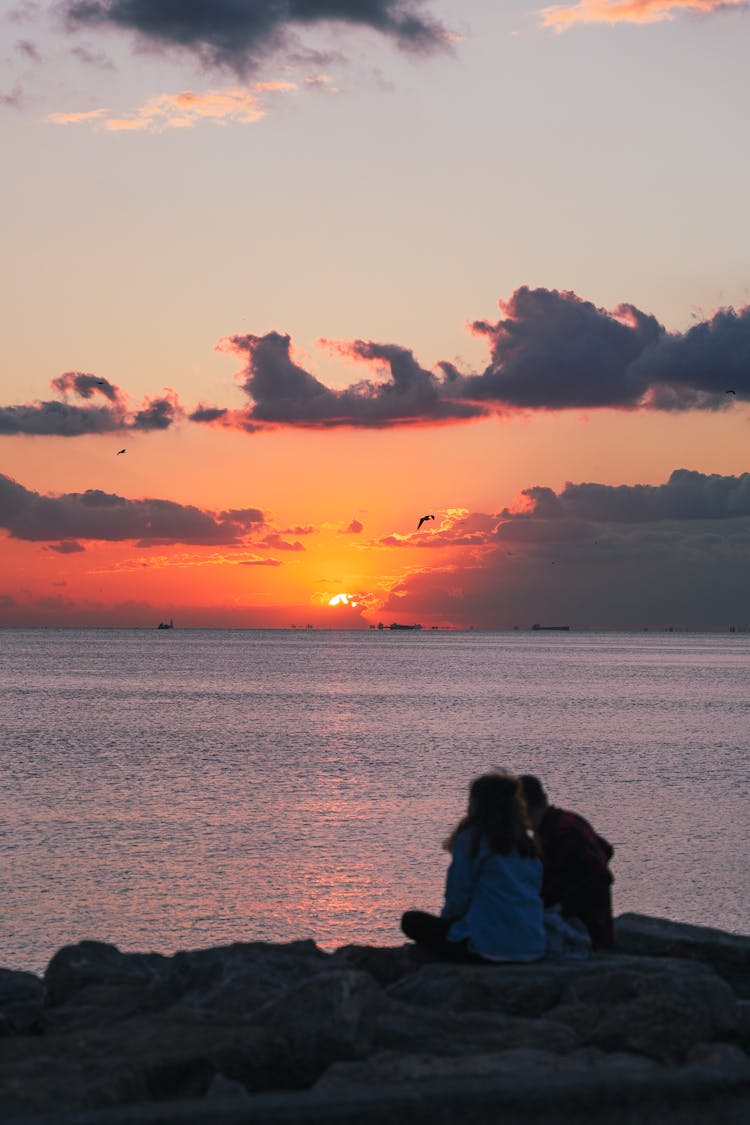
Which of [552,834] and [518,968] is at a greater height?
[552,834]

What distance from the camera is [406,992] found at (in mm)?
10195

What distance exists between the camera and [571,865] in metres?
10.9

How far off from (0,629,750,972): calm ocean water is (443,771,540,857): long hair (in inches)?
419

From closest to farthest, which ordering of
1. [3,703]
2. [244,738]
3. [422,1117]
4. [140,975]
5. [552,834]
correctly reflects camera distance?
1. [422,1117]
2. [552,834]
3. [140,975]
4. [244,738]
5. [3,703]

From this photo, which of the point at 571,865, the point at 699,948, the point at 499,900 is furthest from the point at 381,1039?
the point at 699,948

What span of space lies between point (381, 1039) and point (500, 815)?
2.21 m

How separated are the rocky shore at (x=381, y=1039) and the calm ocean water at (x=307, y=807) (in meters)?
8.72

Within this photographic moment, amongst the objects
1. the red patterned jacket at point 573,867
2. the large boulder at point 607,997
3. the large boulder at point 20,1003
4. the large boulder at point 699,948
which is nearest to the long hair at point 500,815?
the red patterned jacket at point 573,867

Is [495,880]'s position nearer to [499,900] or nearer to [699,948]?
[499,900]

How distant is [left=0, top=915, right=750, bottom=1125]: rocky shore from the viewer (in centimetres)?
670

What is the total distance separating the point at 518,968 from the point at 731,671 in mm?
163312

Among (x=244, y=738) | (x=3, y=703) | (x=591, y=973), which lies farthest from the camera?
(x=3, y=703)

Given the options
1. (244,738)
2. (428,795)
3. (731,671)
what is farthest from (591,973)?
(731,671)

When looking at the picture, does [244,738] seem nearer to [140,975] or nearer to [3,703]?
[3,703]
